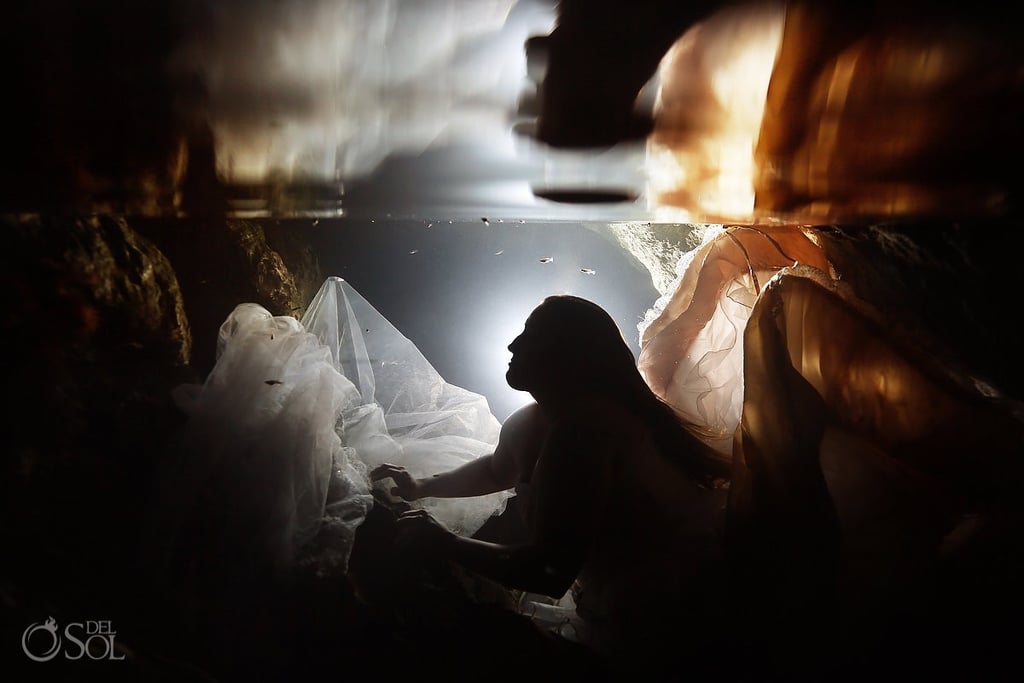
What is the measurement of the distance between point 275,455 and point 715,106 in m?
1.32

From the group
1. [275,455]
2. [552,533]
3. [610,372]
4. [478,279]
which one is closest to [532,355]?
[610,372]

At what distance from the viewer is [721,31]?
1.01 meters

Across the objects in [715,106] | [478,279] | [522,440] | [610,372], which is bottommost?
[522,440]

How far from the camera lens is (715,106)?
118 cm

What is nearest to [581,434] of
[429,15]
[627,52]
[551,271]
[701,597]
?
[701,597]

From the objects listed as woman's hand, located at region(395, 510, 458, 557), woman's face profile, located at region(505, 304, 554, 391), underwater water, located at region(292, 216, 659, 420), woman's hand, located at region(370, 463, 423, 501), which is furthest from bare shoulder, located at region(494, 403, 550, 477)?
underwater water, located at region(292, 216, 659, 420)

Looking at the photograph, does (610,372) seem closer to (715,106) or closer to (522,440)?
(522,440)

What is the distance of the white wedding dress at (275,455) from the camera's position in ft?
4.00

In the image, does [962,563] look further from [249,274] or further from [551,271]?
[249,274]

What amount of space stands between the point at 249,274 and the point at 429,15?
4.53 feet

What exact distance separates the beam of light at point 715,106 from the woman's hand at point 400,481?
Answer: 118 cm

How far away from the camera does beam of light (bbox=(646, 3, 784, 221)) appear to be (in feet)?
3.34

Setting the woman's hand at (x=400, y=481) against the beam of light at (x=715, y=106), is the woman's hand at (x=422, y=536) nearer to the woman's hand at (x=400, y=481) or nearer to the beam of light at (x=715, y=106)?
the woman's hand at (x=400, y=481)

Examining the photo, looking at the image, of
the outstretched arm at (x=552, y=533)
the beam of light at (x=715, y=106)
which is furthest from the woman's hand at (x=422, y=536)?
the beam of light at (x=715, y=106)
